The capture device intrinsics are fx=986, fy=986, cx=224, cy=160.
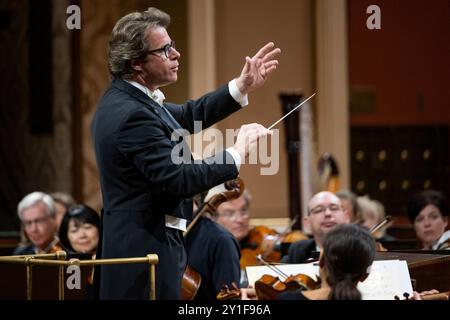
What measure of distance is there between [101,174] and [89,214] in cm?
255

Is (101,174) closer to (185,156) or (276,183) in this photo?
(185,156)

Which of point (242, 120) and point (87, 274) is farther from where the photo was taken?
point (242, 120)

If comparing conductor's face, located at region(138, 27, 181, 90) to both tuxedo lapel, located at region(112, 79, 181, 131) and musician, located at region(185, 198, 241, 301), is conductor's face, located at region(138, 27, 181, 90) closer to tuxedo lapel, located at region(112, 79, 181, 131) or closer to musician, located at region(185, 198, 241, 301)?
tuxedo lapel, located at region(112, 79, 181, 131)

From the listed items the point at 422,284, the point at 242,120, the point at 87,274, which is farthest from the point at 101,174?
the point at 242,120

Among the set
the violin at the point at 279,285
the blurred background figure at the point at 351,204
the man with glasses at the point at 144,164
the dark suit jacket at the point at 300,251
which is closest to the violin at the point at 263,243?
the blurred background figure at the point at 351,204

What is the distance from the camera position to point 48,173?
8.14 meters

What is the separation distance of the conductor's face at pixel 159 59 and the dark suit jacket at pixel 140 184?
0.07m

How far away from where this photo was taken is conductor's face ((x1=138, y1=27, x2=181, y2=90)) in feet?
10.2

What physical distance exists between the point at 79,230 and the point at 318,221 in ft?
4.54

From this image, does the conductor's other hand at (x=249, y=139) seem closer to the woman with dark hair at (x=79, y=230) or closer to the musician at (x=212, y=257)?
Answer: the musician at (x=212, y=257)

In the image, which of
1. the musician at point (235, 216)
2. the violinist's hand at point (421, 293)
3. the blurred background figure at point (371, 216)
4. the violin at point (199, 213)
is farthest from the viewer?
the blurred background figure at point (371, 216)

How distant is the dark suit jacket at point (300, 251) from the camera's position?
5.00 m
